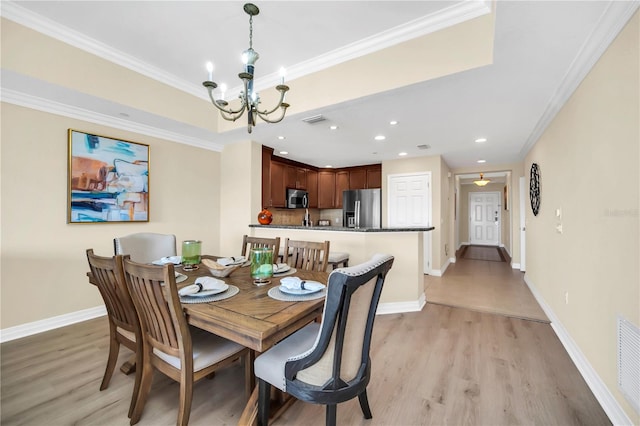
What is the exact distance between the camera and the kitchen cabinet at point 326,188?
20.7 feet

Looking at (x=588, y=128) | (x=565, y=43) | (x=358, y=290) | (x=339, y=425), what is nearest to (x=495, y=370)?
(x=339, y=425)

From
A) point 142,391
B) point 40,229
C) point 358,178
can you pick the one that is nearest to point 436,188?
point 358,178

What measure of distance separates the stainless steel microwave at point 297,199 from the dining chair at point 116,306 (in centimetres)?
375

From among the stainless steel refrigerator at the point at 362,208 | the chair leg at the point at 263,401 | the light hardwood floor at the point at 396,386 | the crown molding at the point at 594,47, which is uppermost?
the crown molding at the point at 594,47

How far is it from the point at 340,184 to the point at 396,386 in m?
4.79

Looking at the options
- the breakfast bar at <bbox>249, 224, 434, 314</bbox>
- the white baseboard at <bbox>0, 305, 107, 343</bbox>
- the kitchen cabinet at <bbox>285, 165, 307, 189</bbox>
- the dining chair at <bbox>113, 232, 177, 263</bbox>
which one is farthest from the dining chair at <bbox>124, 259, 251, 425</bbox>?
the kitchen cabinet at <bbox>285, 165, 307, 189</bbox>

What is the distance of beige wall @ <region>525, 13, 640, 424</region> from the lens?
1416 mm

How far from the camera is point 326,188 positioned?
634cm

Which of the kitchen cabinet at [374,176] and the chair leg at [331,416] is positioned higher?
the kitchen cabinet at [374,176]

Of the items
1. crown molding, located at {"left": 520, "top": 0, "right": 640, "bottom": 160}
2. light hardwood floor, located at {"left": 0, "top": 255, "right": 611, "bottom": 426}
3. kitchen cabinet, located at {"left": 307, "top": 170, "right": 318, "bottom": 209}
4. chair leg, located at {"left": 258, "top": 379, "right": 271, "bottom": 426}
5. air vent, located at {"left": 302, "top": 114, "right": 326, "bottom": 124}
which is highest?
air vent, located at {"left": 302, "top": 114, "right": 326, "bottom": 124}

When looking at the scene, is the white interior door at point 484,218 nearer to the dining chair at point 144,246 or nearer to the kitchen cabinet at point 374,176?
the kitchen cabinet at point 374,176

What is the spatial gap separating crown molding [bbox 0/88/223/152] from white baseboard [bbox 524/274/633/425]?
188 inches

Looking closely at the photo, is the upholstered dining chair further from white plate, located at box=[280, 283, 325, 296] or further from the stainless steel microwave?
the stainless steel microwave

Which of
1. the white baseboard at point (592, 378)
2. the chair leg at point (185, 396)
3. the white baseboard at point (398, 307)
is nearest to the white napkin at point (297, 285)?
the chair leg at point (185, 396)
